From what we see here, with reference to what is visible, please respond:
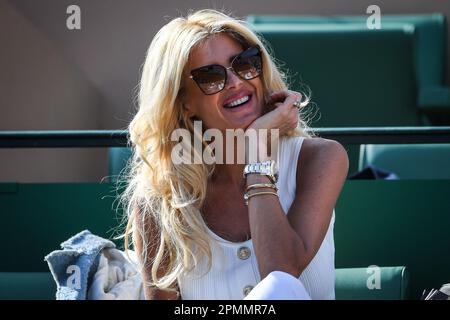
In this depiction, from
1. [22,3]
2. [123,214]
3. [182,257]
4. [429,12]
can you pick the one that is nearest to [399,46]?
[429,12]

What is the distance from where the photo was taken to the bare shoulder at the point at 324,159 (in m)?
2.41

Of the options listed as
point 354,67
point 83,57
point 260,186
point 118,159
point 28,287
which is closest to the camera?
point 260,186

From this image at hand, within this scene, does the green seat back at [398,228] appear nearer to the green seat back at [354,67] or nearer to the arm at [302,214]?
the arm at [302,214]

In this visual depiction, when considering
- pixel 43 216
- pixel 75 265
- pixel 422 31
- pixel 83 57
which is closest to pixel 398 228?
pixel 75 265

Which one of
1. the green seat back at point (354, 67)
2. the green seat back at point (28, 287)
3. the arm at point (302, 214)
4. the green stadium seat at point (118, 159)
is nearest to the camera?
the arm at point (302, 214)

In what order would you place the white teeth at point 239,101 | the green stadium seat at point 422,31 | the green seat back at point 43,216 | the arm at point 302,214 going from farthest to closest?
the green stadium seat at point 422,31 < the green seat back at point 43,216 < the white teeth at point 239,101 < the arm at point 302,214

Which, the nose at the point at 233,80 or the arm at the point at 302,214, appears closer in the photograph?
the arm at the point at 302,214

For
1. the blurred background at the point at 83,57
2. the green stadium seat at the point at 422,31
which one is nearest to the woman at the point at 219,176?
the blurred background at the point at 83,57

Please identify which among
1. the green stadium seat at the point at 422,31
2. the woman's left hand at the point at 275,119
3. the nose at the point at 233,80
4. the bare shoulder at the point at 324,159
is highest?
the green stadium seat at the point at 422,31

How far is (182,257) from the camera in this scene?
7.90 feet

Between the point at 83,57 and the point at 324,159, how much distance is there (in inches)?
117

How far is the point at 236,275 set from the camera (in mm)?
2395

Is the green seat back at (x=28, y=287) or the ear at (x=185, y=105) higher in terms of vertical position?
the ear at (x=185, y=105)

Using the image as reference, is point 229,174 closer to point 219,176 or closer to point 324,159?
point 219,176
